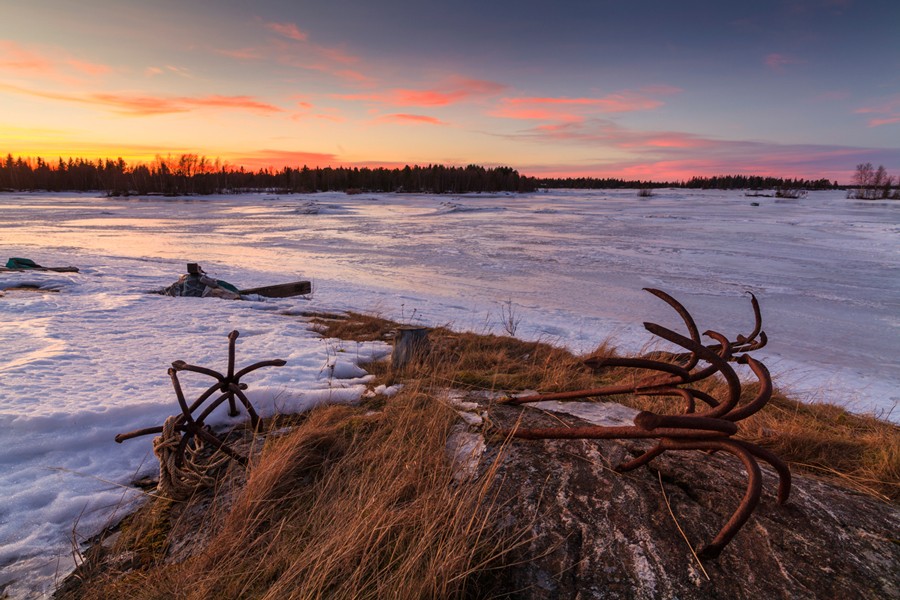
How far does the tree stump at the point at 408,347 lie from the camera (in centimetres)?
431

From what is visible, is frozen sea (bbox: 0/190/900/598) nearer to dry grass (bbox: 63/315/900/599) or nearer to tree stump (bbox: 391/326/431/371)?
tree stump (bbox: 391/326/431/371)

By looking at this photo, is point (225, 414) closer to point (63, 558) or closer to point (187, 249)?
point (63, 558)

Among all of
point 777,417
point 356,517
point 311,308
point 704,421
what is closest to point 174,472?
point 356,517

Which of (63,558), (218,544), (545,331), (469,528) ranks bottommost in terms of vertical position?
(545,331)

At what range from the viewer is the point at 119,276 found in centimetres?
950

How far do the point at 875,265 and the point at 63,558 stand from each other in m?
20.3

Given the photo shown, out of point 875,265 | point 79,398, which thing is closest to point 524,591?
point 79,398

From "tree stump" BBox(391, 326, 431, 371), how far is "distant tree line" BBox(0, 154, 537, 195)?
227ft

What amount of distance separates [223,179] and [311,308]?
8731cm

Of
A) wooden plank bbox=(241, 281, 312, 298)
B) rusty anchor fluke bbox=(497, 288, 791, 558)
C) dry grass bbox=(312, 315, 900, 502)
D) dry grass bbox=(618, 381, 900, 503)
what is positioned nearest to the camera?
rusty anchor fluke bbox=(497, 288, 791, 558)

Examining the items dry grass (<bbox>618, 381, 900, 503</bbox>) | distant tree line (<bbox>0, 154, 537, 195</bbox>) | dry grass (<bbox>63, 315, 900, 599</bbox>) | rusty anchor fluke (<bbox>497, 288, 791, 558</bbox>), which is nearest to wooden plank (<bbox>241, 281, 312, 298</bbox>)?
dry grass (<bbox>63, 315, 900, 599</bbox>)

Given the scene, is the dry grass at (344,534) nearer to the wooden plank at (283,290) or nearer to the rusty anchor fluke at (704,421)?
the rusty anchor fluke at (704,421)

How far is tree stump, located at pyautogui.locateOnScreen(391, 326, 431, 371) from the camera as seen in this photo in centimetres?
431

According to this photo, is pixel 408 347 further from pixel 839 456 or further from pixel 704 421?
pixel 704 421
